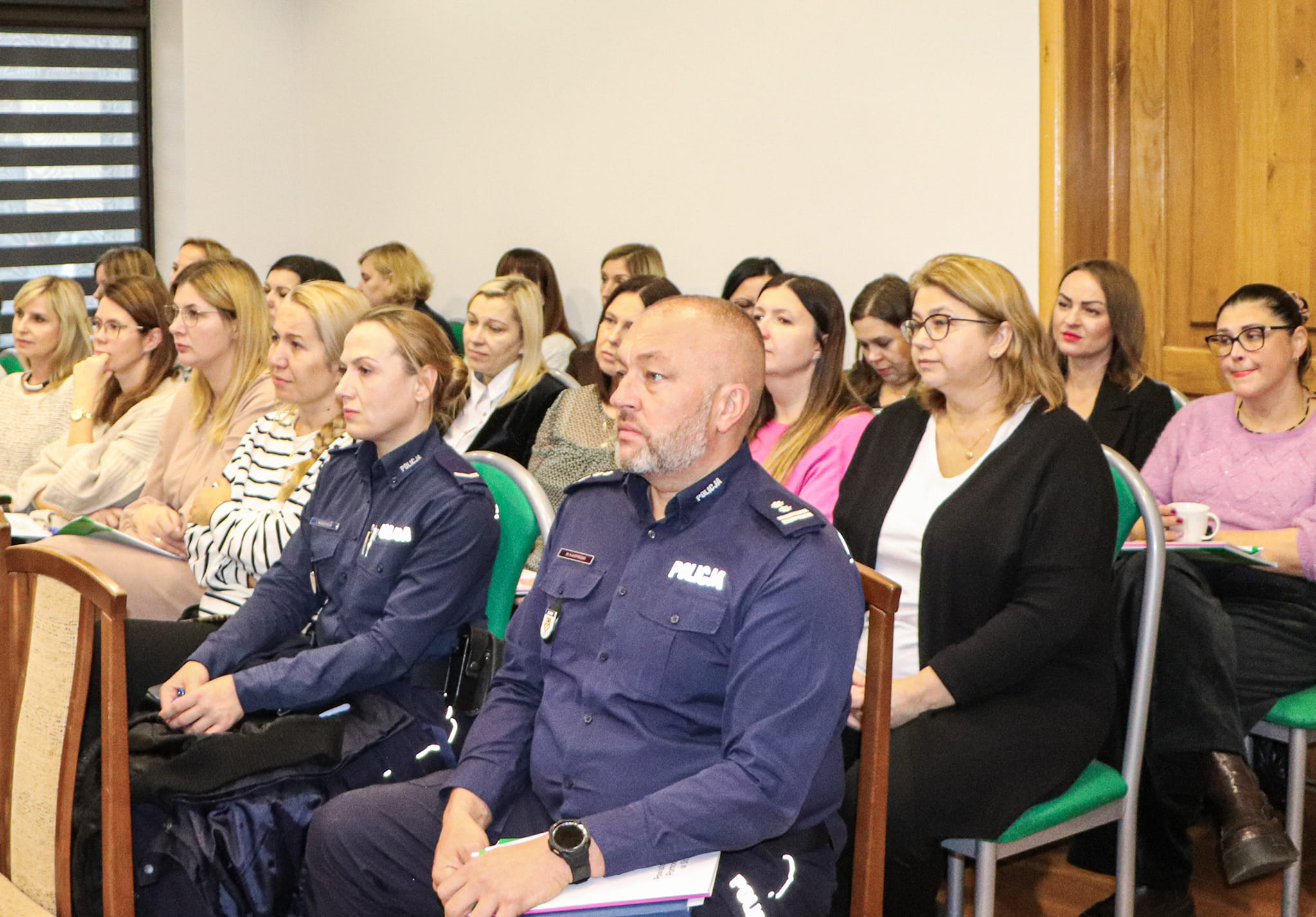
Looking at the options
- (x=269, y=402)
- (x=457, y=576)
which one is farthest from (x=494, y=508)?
(x=269, y=402)

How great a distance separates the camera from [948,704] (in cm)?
204

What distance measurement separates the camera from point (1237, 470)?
292 cm

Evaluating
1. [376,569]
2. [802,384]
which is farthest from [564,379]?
[376,569]

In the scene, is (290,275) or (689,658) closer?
(689,658)

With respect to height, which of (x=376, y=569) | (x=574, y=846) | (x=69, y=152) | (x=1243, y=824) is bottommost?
(x=1243, y=824)

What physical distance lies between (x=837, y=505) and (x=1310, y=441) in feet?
3.97

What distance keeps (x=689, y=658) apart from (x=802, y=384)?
1.24 m

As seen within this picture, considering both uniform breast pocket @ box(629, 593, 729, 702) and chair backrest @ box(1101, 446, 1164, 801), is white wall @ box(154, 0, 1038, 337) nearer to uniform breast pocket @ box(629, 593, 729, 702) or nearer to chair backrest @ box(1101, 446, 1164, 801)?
chair backrest @ box(1101, 446, 1164, 801)

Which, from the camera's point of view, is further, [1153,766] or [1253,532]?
[1253,532]

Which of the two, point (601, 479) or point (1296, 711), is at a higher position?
point (601, 479)

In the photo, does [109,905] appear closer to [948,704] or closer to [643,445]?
[643,445]

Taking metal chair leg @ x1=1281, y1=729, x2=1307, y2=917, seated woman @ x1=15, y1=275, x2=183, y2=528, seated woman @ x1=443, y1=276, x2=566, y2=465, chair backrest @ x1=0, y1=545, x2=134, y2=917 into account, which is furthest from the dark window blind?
metal chair leg @ x1=1281, y1=729, x2=1307, y2=917

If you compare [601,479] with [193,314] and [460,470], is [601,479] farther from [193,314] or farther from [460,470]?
[193,314]

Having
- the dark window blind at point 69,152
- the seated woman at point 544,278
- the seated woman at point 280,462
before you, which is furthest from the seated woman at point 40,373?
the dark window blind at point 69,152
